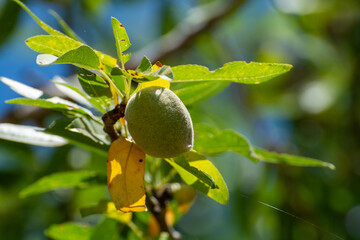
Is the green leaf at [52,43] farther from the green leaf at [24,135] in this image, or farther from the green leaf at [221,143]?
the green leaf at [221,143]

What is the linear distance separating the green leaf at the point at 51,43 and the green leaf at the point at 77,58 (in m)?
0.02

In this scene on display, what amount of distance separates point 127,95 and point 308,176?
74.3 inches

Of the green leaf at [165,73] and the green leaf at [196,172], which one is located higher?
the green leaf at [165,73]

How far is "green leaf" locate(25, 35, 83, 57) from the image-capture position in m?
0.67

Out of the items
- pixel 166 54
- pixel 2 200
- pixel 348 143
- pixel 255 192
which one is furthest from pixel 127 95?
pixel 348 143

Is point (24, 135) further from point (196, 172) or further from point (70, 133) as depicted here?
point (196, 172)

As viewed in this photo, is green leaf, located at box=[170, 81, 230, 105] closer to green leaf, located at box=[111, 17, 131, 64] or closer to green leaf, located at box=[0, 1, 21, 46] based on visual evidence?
green leaf, located at box=[111, 17, 131, 64]

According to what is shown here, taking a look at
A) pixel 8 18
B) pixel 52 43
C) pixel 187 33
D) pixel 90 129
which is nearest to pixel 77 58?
pixel 52 43

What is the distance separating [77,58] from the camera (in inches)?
25.4

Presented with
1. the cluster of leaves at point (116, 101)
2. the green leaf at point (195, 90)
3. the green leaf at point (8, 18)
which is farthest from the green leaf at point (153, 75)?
the green leaf at point (8, 18)

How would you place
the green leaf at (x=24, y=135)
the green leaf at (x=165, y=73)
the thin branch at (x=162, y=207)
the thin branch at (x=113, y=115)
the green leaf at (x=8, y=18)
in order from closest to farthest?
the green leaf at (x=165, y=73) → the thin branch at (x=113, y=115) → the green leaf at (x=24, y=135) → the thin branch at (x=162, y=207) → the green leaf at (x=8, y=18)

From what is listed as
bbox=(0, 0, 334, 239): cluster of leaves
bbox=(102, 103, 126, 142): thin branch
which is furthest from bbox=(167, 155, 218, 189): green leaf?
bbox=(102, 103, 126, 142): thin branch

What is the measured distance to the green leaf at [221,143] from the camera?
0.86 meters

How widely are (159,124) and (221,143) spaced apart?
29 cm
